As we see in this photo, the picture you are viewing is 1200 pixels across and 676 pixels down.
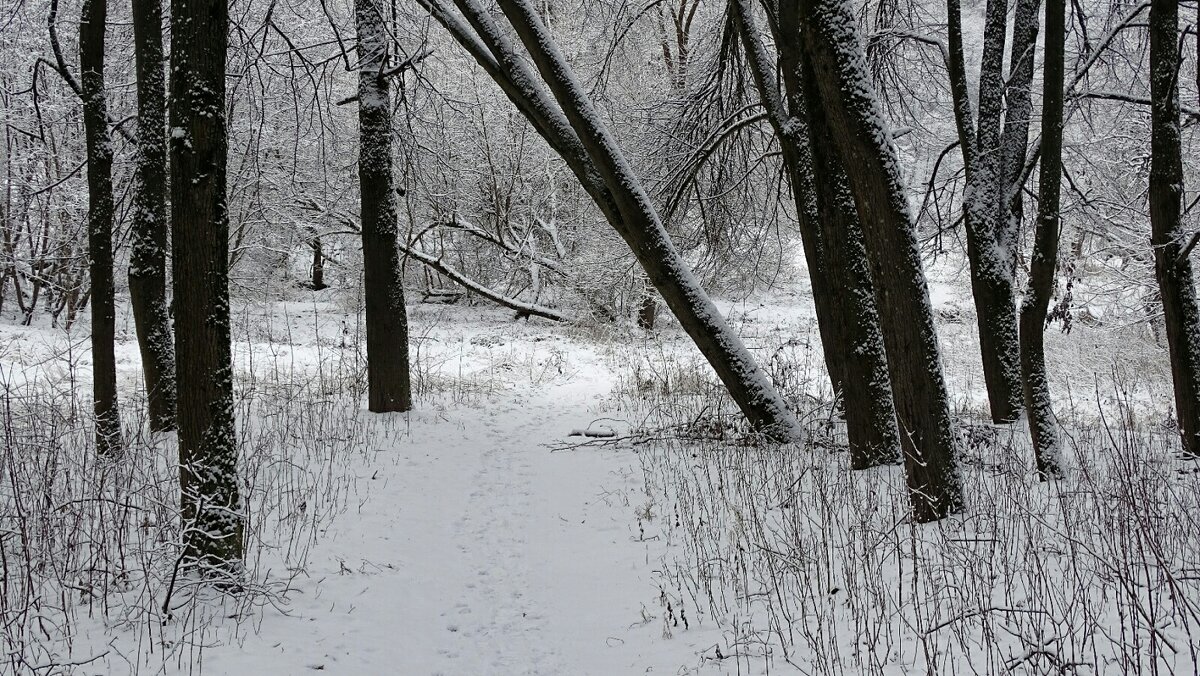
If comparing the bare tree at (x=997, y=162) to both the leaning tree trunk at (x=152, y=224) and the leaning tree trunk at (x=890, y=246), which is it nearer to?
the leaning tree trunk at (x=890, y=246)

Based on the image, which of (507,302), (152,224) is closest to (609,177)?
(152,224)

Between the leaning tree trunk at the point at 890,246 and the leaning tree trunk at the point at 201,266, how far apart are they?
10.4ft

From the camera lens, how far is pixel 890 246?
13.7ft

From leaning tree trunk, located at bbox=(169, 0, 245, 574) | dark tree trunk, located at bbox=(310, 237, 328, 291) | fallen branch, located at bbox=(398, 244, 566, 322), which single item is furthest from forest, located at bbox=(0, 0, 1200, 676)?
dark tree trunk, located at bbox=(310, 237, 328, 291)

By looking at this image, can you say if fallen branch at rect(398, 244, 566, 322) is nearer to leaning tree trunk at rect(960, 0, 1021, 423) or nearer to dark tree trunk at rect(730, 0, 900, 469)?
dark tree trunk at rect(730, 0, 900, 469)

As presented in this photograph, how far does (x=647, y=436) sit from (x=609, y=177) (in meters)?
2.70

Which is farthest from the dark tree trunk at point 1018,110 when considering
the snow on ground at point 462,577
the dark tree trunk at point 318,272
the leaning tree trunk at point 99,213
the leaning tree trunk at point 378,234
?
the dark tree trunk at point 318,272

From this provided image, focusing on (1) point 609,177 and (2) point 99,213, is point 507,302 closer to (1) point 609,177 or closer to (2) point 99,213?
(1) point 609,177

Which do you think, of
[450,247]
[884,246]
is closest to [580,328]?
[450,247]

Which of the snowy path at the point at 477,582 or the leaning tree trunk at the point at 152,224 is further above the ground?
the leaning tree trunk at the point at 152,224

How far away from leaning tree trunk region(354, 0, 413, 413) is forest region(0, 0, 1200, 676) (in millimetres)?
39

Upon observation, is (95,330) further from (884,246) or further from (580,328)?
(580,328)

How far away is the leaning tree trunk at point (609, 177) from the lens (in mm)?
6715

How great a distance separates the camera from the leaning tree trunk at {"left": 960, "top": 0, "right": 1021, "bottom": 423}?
18.6ft
